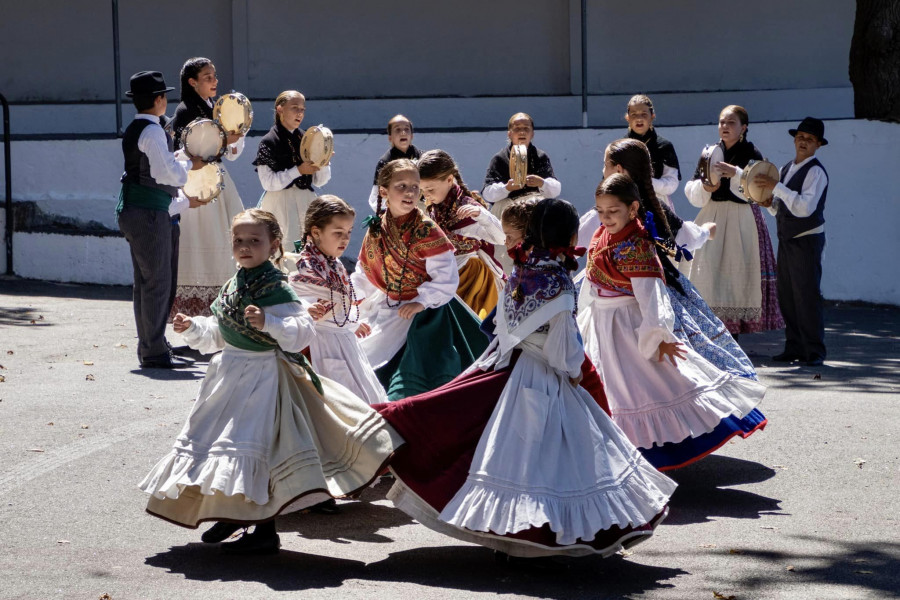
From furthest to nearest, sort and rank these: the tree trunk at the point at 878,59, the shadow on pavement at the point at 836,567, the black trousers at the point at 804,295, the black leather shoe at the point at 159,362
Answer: the tree trunk at the point at 878,59 → the black trousers at the point at 804,295 → the black leather shoe at the point at 159,362 → the shadow on pavement at the point at 836,567

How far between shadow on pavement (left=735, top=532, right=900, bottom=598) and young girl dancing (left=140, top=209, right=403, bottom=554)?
58.3 inches

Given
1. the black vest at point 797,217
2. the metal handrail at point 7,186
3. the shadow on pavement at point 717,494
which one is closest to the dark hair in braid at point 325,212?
the shadow on pavement at point 717,494

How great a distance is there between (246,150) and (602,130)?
3898 mm

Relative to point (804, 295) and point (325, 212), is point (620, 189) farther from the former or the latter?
point (804, 295)

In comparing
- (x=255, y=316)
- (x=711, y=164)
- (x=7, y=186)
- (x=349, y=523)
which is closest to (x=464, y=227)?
(x=349, y=523)

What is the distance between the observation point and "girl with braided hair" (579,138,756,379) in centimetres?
617

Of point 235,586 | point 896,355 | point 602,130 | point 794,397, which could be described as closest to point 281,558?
point 235,586

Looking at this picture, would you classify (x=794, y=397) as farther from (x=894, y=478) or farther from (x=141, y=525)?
(x=141, y=525)

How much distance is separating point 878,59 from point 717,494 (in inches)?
327

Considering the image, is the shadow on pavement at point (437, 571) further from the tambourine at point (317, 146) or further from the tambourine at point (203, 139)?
the tambourine at point (317, 146)

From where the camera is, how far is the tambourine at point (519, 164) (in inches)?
372

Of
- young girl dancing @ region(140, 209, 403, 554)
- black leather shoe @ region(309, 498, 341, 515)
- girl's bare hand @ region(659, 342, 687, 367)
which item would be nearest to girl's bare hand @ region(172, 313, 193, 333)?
young girl dancing @ region(140, 209, 403, 554)

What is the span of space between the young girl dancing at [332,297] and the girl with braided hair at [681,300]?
148 cm

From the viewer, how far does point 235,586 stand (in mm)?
4402
